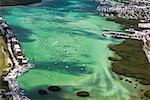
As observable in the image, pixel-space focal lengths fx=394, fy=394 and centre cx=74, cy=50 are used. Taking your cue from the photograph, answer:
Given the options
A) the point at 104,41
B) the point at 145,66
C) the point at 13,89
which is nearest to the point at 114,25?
the point at 104,41

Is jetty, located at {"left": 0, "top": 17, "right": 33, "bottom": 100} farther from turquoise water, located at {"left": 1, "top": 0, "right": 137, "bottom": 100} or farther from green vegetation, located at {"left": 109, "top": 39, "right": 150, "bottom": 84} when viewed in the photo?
green vegetation, located at {"left": 109, "top": 39, "right": 150, "bottom": 84}

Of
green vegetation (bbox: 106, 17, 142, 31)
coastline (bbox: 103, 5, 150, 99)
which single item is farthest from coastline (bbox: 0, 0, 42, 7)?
coastline (bbox: 103, 5, 150, 99)

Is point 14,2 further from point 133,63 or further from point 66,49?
point 133,63

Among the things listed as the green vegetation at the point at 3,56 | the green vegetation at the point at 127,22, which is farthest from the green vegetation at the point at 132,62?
the green vegetation at the point at 3,56

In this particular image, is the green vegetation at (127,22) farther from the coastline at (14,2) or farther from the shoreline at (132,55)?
the coastline at (14,2)

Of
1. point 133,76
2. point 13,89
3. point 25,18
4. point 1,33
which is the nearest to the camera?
point 13,89

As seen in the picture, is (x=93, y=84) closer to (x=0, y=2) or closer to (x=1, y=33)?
(x=1, y=33)
